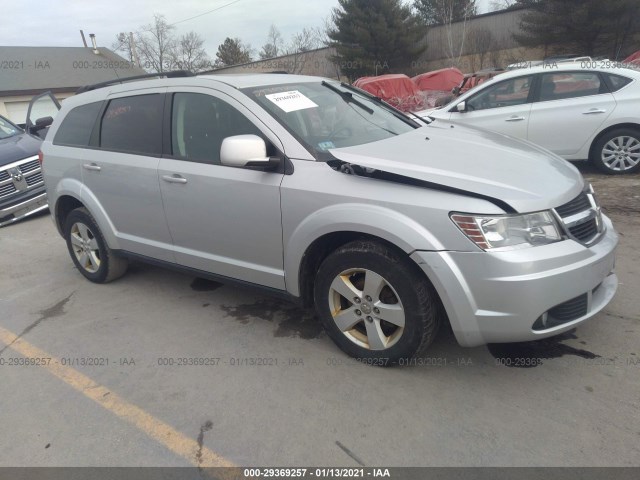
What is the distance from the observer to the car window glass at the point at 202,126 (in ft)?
10.9

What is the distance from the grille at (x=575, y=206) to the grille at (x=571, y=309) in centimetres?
45

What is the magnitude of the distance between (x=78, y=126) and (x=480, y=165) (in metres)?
3.65

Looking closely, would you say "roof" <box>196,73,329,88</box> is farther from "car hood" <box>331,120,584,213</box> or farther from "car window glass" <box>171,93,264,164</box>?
"car hood" <box>331,120,584,213</box>

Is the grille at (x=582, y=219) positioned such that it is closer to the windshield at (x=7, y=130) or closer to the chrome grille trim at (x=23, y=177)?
the chrome grille trim at (x=23, y=177)

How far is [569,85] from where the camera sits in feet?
22.5

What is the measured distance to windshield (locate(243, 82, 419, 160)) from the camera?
10.5ft

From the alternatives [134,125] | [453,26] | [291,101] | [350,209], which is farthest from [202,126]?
[453,26]

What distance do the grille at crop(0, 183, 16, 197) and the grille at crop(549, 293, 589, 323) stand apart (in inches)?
307

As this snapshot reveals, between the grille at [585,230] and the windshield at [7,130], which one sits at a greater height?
the windshield at [7,130]

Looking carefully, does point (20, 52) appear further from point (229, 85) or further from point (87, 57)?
point (229, 85)

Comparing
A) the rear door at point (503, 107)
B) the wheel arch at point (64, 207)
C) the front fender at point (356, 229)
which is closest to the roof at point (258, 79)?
the front fender at point (356, 229)

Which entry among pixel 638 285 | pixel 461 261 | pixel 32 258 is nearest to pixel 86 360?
pixel 461 261

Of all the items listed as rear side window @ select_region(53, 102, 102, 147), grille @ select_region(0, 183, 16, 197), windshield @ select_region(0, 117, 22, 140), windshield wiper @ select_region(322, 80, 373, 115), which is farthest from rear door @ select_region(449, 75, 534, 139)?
windshield @ select_region(0, 117, 22, 140)

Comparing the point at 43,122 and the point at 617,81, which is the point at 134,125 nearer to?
the point at 43,122
